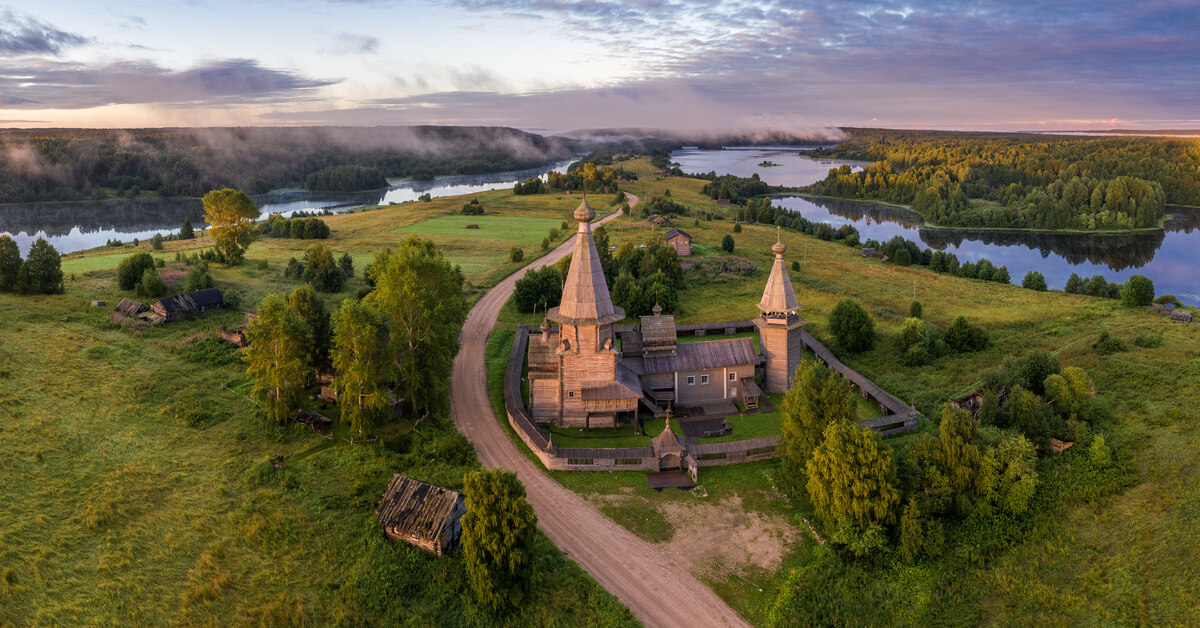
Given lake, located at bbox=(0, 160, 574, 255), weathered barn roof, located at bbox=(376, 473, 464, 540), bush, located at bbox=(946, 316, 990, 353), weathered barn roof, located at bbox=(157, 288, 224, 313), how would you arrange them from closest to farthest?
weathered barn roof, located at bbox=(376, 473, 464, 540) → bush, located at bbox=(946, 316, 990, 353) → weathered barn roof, located at bbox=(157, 288, 224, 313) → lake, located at bbox=(0, 160, 574, 255)

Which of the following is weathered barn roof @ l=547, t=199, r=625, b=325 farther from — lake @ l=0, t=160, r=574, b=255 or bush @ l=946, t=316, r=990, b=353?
lake @ l=0, t=160, r=574, b=255

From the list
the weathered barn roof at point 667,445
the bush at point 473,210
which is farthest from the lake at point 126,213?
the weathered barn roof at point 667,445

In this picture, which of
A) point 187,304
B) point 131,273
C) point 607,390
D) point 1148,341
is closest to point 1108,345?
point 1148,341

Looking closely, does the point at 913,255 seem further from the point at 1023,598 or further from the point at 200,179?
the point at 200,179

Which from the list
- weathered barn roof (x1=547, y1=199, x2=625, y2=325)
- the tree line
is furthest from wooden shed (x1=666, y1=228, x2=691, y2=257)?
the tree line

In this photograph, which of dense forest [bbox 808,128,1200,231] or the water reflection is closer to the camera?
the water reflection

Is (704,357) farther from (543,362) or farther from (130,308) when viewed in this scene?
(130,308)
